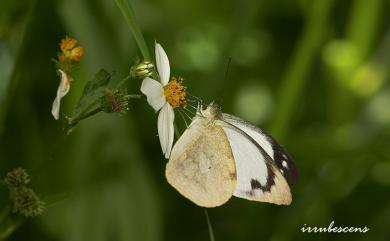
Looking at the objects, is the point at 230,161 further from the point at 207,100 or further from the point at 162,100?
the point at 207,100

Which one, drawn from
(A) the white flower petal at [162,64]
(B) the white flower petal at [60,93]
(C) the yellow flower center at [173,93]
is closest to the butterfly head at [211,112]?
(C) the yellow flower center at [173,93]

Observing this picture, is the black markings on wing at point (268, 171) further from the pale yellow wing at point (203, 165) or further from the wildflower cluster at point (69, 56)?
the wildflower cluster at point (69, 56)

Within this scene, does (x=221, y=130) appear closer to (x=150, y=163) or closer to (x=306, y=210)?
(x=306, y=210)

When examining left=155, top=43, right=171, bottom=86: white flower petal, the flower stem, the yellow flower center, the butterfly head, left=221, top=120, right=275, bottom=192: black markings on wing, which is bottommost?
left=221, top=120, right=275, bottom=192: black markings on wing

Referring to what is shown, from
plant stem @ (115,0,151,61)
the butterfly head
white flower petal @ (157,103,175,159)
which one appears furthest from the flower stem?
the butterfly head

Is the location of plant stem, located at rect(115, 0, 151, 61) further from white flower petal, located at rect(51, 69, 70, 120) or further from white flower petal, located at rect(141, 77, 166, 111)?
white flower petal, located at rect(51, 69, 70, 120)
